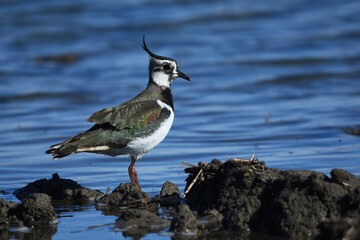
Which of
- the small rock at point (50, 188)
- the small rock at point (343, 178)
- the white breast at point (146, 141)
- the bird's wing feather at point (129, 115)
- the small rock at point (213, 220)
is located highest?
the bird's wing feather at point (129, 115)

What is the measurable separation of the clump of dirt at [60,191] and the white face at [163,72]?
183cm

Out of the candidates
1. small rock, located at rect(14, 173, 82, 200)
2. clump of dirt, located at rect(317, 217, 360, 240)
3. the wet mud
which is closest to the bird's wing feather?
small rock, located at rect(14, 173, 82, 200)

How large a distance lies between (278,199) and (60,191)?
2828 millimetres

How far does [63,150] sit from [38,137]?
3.65m

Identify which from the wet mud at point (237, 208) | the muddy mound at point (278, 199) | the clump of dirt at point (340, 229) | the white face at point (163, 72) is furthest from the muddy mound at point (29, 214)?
the white face at point (163, 72)

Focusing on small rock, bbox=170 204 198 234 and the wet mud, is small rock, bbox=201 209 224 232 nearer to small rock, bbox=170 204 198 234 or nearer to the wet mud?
the wet mud

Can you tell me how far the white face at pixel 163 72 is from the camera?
781 centimetres

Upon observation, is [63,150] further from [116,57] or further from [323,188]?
[116,57]

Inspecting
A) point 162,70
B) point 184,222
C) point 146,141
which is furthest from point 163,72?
point 184,222

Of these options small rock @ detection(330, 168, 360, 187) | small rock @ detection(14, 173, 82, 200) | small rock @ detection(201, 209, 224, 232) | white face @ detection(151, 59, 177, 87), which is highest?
white face @ detection(151, 59, 177, 87)

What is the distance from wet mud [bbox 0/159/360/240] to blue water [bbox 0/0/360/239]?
236 mm

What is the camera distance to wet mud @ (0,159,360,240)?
482 cm

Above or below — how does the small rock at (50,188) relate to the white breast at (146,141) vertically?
below

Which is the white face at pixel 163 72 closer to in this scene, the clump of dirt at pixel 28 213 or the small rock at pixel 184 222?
the clump of dirt at pixel 28 213
